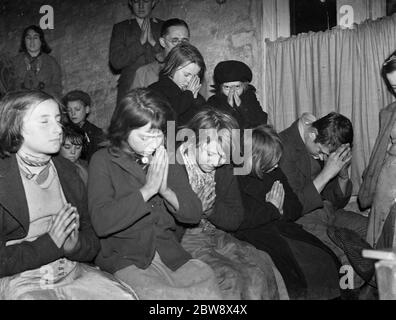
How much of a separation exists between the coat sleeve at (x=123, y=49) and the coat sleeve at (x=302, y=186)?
154cm

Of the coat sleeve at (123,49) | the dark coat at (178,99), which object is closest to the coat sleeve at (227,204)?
the dark coat at (178,99)

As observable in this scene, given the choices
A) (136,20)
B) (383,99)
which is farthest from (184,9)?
(383,99)

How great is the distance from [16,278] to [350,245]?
6.28 ft

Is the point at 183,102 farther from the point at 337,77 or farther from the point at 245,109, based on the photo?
the point at 337,77

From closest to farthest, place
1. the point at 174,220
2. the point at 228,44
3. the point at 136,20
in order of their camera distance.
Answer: the point at 174,220 < the point at 136,20 < the point at 228,44

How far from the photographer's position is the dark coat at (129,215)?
2273 millimetres

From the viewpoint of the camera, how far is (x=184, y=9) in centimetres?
532

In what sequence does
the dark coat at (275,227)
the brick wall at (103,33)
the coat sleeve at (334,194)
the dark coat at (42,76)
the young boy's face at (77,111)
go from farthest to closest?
the brick wall at (103,33)
the dark coat at (42,76)
the young boy's face at (77,111)
the coat sleeve at (334,194)
the dark coat at (275,227)

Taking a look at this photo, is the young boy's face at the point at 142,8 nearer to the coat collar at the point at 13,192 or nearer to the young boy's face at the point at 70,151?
the young boy's face at the point at 70,151

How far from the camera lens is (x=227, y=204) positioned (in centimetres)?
285

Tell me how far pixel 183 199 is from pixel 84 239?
496mm

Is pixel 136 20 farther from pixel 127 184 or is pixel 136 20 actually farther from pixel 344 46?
pixel 127 184

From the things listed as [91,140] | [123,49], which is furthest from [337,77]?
[91,140]

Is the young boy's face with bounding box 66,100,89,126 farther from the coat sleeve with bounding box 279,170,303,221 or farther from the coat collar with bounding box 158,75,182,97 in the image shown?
the coat sleeve with bounding box 279,170,303,221
